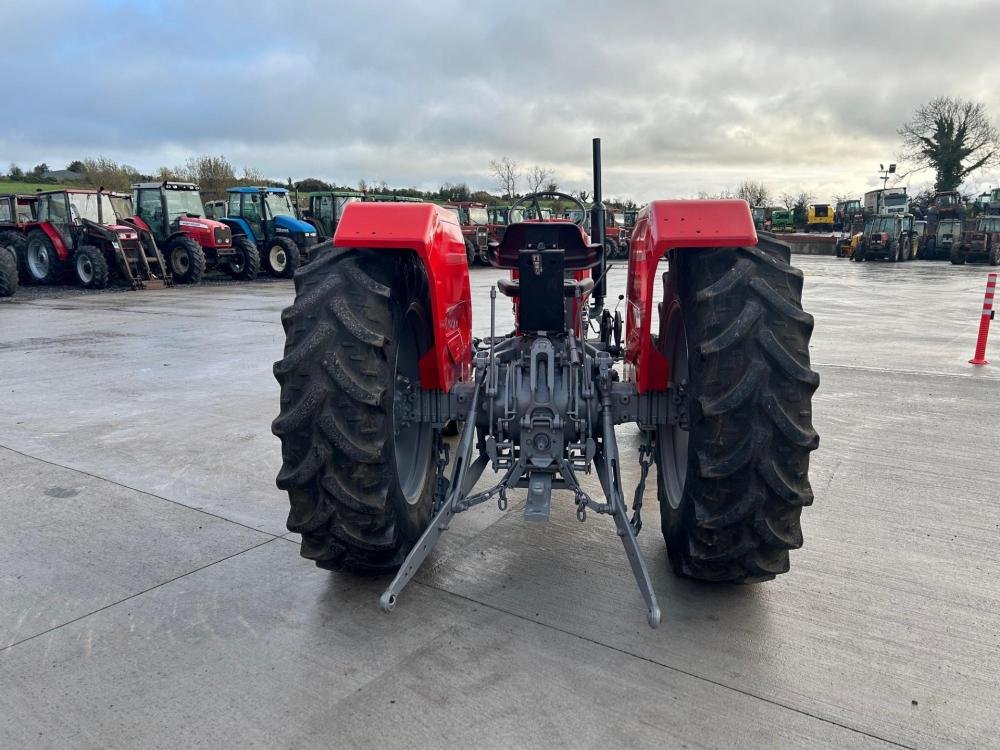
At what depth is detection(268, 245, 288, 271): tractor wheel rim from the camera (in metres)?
A: 21.3

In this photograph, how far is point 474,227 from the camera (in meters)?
27.0

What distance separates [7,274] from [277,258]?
24.5 ft

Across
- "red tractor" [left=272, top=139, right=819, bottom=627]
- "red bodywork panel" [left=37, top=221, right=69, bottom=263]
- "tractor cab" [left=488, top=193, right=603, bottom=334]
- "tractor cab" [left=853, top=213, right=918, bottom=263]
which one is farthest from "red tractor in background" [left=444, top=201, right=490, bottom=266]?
"red tractor" [left=272, top=139, right=819, bottom=627]

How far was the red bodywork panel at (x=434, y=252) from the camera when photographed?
8.84ft

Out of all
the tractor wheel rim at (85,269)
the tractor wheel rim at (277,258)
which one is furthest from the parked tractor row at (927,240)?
the tractor wheel rim at (85,269)

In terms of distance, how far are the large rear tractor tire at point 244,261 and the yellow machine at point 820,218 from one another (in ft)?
135

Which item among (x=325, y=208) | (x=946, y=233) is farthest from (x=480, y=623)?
(x=946, y=233)

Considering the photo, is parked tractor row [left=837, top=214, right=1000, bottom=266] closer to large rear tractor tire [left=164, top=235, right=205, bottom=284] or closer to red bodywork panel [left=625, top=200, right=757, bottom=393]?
large rear tractor tire [left=164, top=235, right=205, bottom=284]

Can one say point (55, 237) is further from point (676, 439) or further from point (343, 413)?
point (676, 439)

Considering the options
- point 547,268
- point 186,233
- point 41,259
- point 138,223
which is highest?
point 138,223

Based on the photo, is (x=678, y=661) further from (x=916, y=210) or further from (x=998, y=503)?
(x=916, y=210)

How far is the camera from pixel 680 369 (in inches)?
121

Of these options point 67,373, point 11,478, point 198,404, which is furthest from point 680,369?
point 67,373

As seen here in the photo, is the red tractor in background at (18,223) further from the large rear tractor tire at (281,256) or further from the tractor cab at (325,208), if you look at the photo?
the tractor cab at (325,208)
